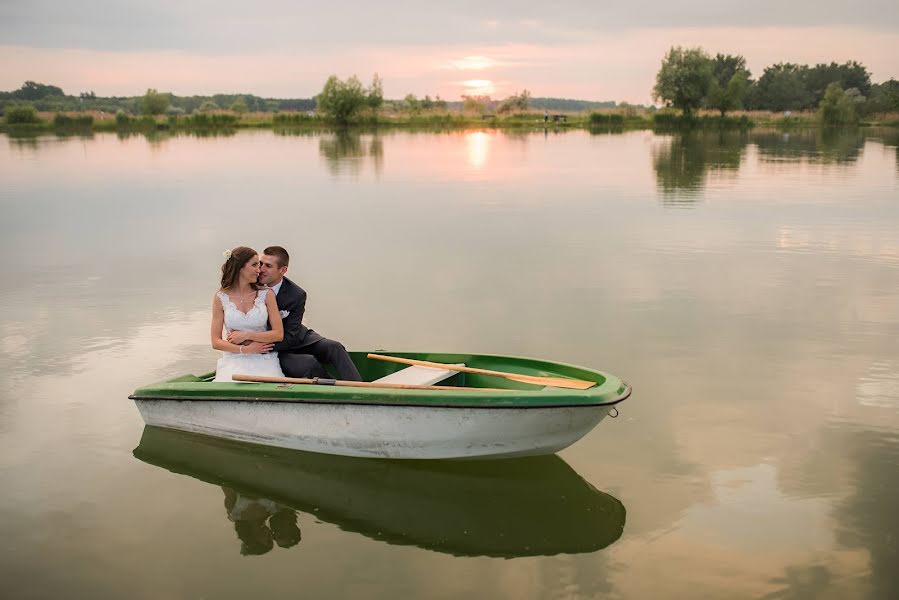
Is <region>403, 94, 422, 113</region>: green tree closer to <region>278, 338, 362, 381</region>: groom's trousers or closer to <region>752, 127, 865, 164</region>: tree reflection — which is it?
<region>752, 127, 865, 164</region>: tree reflection

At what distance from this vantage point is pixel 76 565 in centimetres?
500

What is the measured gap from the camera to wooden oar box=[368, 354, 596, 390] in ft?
19.5

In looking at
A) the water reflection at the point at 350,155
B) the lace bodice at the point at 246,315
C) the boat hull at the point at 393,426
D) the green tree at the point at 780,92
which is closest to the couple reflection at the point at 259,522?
the boat hull at the point at 393,426

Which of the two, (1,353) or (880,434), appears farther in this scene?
(1,353)

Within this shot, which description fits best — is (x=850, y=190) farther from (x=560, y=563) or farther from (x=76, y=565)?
(x=76, y=565)

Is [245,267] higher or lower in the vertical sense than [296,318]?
higher

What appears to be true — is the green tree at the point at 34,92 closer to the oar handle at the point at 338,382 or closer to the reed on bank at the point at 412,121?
the reed on bank at the point at 412,121

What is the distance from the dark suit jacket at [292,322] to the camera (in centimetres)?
681

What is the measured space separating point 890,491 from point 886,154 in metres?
36.2

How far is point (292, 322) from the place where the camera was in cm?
682

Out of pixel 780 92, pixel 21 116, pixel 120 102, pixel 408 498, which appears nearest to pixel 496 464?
pixel 408 498

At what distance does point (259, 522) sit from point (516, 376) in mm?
2066

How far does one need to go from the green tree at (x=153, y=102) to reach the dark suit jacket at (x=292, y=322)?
9215 centimetres

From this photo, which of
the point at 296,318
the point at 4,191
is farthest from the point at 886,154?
the point at 296,318
